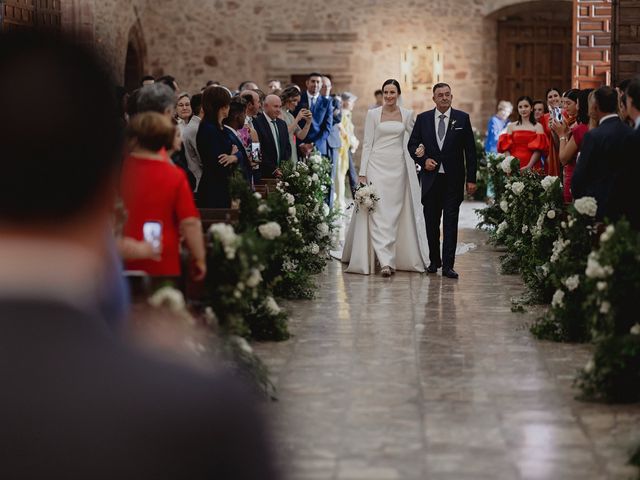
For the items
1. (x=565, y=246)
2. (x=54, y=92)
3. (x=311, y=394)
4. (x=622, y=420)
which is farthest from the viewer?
(x=565, y=246)

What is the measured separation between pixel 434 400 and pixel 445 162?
4.86m

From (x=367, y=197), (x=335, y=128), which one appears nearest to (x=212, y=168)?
(x=367, y=197)

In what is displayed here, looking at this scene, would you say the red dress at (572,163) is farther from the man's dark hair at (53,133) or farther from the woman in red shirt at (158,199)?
the man's dark hair at (53,133)

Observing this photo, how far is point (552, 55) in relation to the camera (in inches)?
884

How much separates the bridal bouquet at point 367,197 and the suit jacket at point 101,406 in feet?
31.5

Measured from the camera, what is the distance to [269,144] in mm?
11281

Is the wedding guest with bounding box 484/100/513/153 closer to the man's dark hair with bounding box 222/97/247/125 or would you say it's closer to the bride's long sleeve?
the bride's long sleeve

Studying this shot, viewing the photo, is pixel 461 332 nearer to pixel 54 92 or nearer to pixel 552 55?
pixel 54 92

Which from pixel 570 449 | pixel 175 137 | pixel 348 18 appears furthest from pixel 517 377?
pixel 348 18

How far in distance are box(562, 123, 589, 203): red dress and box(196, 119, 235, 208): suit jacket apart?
8.54ft

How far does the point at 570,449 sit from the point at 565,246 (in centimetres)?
272

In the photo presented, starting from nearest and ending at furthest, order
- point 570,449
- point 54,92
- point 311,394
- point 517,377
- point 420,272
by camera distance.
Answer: point 54,92 < point 570,449 < point 311,394 < point 517,377 < point 420,272

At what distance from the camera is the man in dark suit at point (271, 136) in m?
11.2

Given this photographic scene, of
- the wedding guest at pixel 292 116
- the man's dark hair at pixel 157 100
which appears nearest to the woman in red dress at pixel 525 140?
the wedding guest at pixel 292 116
